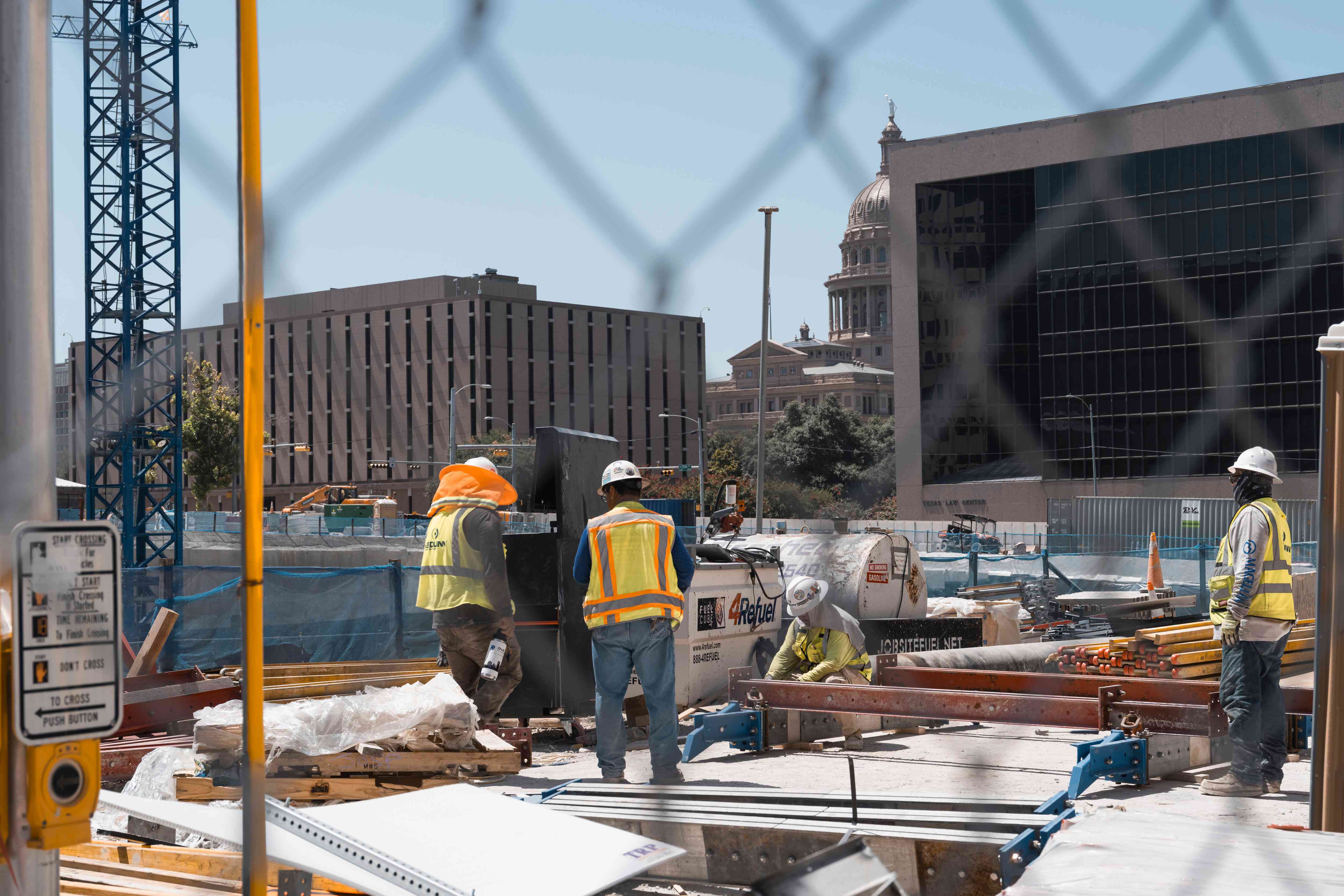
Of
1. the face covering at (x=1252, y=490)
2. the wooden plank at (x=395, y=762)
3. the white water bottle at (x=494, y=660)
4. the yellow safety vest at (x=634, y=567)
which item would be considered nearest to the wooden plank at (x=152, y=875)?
the wooden plank at (x=395, y=762)

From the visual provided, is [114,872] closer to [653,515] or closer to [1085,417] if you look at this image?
[653,515]

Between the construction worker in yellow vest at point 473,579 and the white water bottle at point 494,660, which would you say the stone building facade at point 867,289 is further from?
the white water bottle at point 494,660

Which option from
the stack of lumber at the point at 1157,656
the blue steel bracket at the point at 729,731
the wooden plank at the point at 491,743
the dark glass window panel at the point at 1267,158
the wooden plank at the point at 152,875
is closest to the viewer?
the dark glass window panel at the point at 1267,158

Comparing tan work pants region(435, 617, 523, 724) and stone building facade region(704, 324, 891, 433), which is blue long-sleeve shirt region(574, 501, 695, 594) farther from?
stone building facade region(704, 324, 891, 433)

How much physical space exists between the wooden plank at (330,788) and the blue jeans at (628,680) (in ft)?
2.91

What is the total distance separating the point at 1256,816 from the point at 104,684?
532 cm

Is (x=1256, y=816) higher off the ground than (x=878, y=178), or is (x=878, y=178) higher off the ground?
(x=878, y=178)

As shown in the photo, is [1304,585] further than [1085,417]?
Yes

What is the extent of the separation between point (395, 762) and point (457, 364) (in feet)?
17.0

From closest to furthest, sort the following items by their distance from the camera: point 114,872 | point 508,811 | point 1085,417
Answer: point 1085,417 < point 508,811 < point 114,872

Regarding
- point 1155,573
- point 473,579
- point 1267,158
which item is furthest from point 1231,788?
point 1155,573

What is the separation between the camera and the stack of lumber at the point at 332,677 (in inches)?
314

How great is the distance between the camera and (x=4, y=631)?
186cm

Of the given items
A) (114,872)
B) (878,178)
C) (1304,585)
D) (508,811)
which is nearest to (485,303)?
(878,178)
